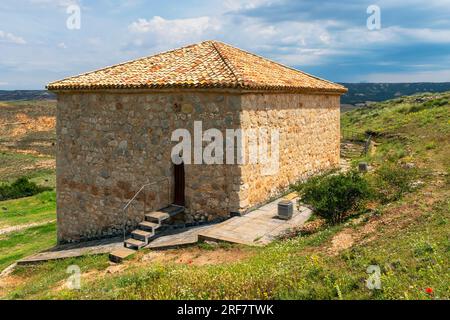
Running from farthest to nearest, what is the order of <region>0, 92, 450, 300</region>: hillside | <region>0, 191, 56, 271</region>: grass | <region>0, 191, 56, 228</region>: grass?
1. <region>0, 191, 56, 228</region>: grass
2. <region>0, 191, 56, 271</region>: grass
3. <region>0, 92, 450, 300</region>: hillside

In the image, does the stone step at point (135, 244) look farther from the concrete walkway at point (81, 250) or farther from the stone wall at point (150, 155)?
the stone wall at point (150, 155)

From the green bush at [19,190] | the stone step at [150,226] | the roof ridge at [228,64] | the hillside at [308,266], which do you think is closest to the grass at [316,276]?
the hillside at [308,266]

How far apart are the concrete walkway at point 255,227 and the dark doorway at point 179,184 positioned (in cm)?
194

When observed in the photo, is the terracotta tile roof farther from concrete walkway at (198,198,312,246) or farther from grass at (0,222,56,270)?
grass at (0,222,56,270)

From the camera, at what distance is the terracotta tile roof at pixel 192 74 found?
435 inches

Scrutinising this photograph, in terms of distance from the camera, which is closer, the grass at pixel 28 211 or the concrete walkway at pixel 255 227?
the concrete walkway at pixel 255 227

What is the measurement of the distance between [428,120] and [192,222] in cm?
1966

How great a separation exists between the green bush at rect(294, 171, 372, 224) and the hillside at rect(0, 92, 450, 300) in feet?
1.33

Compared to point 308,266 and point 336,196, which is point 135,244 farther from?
point 308,266

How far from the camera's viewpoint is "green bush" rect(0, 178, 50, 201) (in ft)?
106

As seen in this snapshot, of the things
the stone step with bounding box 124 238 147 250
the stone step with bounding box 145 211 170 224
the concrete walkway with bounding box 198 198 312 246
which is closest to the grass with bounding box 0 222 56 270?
the stone step with bounding box 124 238 147 250

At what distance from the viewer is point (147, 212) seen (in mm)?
12492

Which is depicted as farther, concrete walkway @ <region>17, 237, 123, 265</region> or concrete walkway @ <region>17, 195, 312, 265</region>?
concrete walkway @ <region>17, 237, 123, 265</region>

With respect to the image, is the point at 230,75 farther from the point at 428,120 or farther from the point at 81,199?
the point at 428,120
